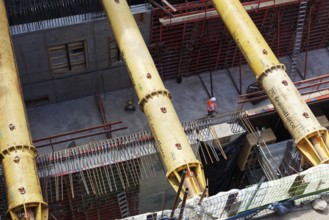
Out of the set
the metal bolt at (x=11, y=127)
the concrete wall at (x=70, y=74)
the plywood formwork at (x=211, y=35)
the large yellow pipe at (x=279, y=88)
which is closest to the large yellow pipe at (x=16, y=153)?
the metal bolt at (x=11, y=127)

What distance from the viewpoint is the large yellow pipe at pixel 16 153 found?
43.9 ft

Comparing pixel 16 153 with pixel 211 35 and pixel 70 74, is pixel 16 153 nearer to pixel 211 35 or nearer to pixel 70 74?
pixel 70 74

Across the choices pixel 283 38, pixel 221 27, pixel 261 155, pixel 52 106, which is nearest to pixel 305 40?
pixel 283 38

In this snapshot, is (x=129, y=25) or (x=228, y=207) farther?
(x=129, y=25)

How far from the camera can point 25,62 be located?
21781 millimetres

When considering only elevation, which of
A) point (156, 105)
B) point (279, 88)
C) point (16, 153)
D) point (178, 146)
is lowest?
point (178, 146)

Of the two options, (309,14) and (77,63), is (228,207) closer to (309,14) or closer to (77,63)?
(77,63)

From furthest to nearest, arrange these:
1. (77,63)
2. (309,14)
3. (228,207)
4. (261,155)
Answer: (309,14), (77,63), (261,155), (228,207)

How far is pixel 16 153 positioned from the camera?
559 inches

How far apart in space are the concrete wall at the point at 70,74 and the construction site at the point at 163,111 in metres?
0.07

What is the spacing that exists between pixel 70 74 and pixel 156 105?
8.87 m

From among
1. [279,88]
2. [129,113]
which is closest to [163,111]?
[279,88]

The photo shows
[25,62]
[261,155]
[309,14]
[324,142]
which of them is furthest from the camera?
[309,14]

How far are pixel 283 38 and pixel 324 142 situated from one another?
11.7m
